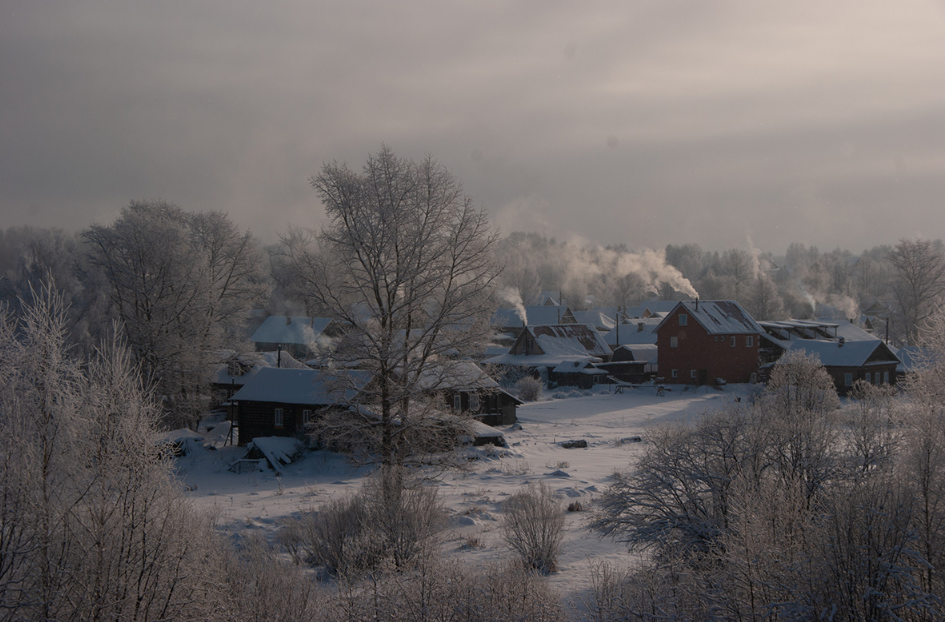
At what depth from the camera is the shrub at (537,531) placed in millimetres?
13508

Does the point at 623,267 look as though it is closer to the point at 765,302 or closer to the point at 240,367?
the point at 765,302

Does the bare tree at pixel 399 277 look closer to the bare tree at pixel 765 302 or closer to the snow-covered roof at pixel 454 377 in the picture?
the snow-covered roof at pixel 454 377

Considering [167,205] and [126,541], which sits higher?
[167,205]

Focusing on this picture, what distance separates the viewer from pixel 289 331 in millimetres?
64125

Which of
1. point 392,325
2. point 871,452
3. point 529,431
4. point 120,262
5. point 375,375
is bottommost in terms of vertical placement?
point 529,431

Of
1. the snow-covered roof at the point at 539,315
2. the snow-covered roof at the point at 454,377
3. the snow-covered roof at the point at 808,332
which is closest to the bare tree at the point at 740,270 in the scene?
the snow-covered roof at the point at 539,315

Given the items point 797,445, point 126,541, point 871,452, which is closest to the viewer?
point 126,541

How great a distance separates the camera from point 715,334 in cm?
5150

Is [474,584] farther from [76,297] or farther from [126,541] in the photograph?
[76,297]

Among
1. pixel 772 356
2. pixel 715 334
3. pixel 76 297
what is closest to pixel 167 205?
pixel 76 297

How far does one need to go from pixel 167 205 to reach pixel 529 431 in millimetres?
25206

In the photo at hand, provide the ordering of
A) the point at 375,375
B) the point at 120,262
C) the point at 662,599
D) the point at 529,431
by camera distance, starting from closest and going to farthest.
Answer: the point at 662,599 < the point at 375,375 < the point at 120,262 < the point at 529,431

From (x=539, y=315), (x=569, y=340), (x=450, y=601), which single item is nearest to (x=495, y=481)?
(x=450, y=601)

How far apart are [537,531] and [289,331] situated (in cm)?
5419
